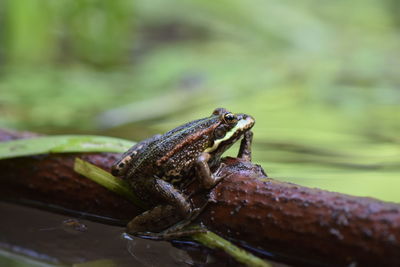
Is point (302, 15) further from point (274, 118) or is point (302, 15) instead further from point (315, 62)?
point (274, 118)

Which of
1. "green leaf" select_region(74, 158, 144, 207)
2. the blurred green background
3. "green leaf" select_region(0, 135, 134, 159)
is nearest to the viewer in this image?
"green leaf" select_region(74, 158, 144, 207)

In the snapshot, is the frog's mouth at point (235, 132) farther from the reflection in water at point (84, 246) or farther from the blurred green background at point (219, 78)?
the blurred green background at point (219, 78)

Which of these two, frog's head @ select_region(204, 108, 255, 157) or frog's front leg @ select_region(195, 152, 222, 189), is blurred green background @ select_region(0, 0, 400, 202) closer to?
frog's head @ select_region(204, 108, 255, 157)

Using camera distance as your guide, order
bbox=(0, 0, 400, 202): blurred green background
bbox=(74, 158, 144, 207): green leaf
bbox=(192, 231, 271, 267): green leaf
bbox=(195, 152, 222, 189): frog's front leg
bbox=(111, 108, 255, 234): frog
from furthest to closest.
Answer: bbox=(0, 0, 400, 202): blurred green background
bbox=(74, 158, 144, 207): green leaf
bbox=(111, 108, 255, 234): frog
bbox=(195, 152, 222, 189): frog's front leg
bbox=(192, 231, 271, 267): green leaf

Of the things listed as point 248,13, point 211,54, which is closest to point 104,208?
point 211,54

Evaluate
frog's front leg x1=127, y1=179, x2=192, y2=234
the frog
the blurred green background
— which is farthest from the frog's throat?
the blurred green background

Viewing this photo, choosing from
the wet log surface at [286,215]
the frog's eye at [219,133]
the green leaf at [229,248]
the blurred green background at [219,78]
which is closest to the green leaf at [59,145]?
the wet log surface at [286,215]

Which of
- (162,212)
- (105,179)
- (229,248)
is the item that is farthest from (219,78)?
(229,248)
